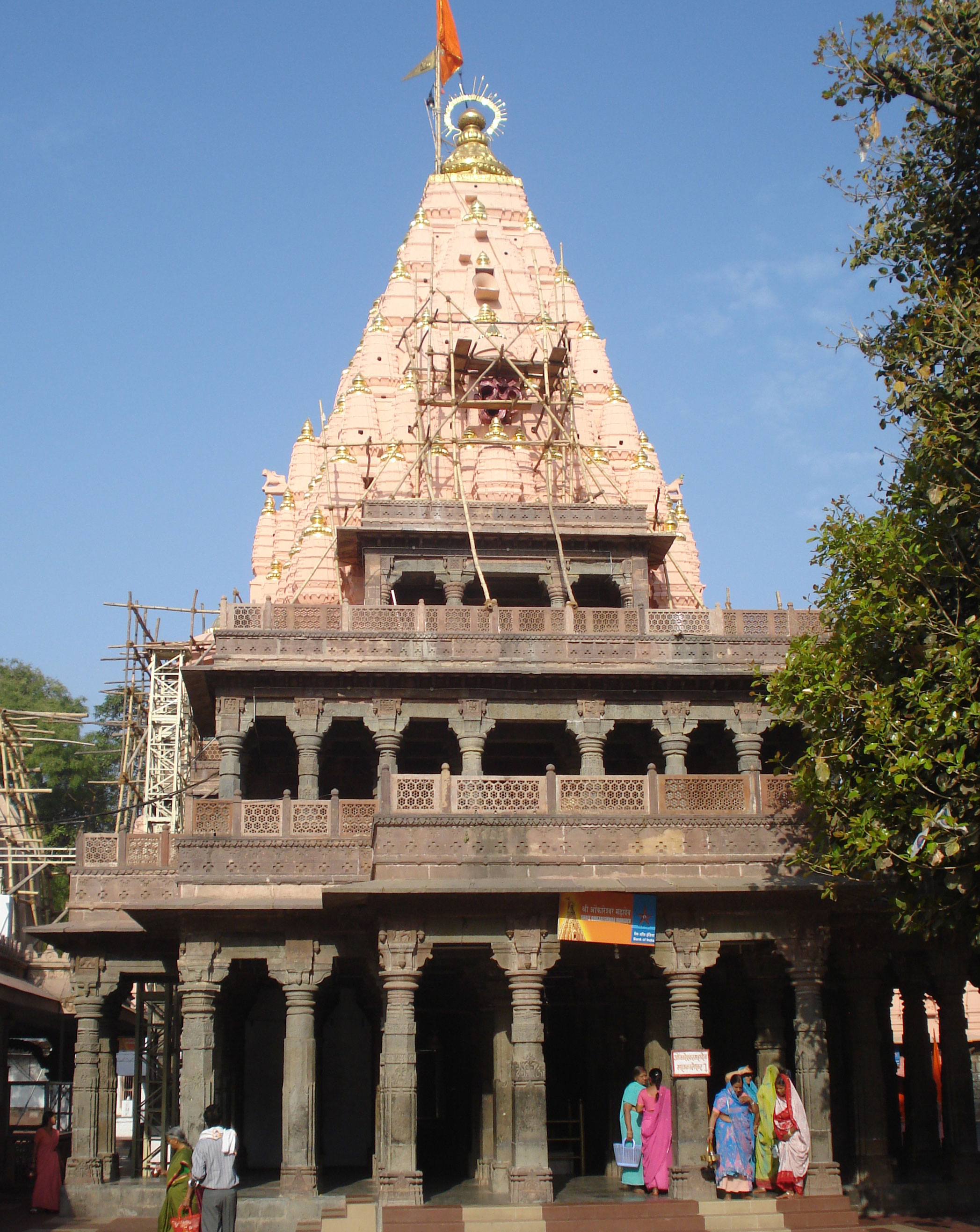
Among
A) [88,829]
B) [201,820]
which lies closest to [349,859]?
[201,820]

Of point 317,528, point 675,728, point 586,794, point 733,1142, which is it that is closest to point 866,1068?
point 733,1142

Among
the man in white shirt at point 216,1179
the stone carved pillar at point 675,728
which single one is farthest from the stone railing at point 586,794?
the man in white shirt at point 216,1179

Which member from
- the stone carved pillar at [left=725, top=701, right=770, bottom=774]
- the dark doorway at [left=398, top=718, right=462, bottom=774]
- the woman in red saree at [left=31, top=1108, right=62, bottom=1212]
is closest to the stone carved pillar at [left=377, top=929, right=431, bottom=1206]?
the woman in red saree at [left=31, top=1108, right=62, bottom=1212]

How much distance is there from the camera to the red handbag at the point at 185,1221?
49.7 feet

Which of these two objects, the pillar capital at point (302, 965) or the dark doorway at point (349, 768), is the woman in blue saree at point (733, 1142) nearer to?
the pillar capital at point (302, 965)

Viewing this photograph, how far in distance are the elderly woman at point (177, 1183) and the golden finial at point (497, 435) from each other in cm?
2376

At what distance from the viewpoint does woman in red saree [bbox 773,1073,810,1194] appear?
812 inches

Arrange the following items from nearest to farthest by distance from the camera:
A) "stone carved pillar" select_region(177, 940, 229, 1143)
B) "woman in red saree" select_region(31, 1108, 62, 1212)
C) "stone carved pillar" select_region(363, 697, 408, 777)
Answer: "stone carved pillar" select_region(177, 940, 229, 1143) < "woman in red saree" select_region(31, 1108, 62, 1212) < "stone carved pillar" select_region(363, 697, 408, 777)

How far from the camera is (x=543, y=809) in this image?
22469 mm

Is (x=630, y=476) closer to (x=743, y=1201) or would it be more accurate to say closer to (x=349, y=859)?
(x=349, y=859)

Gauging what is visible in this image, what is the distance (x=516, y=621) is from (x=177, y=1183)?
1624 cm

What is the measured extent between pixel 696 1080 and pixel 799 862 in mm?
3557

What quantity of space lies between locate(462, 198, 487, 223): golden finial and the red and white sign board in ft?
103

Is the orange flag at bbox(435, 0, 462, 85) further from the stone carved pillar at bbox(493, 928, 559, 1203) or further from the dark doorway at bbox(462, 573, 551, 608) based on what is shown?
the stone carved pillar at bbox(493, 928, 559, 1203)
